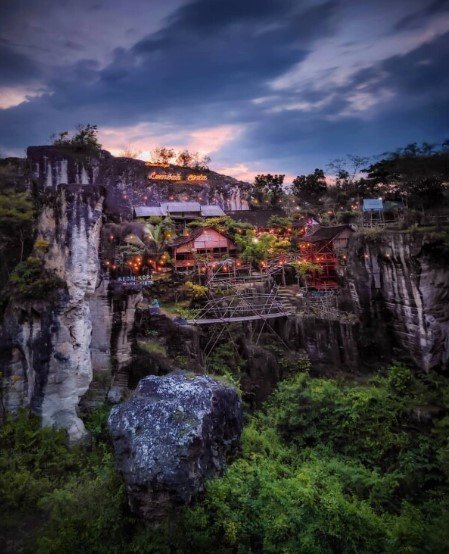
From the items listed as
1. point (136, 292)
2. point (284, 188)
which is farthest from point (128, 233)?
point (284, 188)

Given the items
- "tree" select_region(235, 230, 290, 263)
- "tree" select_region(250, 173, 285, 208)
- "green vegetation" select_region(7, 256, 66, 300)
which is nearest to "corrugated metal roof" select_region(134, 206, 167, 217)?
"tree" select_region(235, 230, 290, 263)

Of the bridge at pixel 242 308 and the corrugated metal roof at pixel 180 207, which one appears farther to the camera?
the corrugated metal roof at pixel 180 207

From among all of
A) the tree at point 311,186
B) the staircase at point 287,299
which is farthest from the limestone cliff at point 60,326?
the tree at point 311,186

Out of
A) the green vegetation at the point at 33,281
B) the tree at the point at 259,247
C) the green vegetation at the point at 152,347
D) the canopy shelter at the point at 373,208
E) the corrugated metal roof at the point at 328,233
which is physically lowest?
the green vegetation at the point at 152,347

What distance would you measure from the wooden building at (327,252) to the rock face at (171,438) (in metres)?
19.5

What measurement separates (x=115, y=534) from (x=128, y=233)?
22.9 m

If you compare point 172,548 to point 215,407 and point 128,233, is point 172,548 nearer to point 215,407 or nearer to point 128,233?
point 215,407

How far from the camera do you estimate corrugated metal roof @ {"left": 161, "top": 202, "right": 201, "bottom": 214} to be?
3834cm

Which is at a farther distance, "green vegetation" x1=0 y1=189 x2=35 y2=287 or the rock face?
"green vegetation" x1=0 y1=189 x2=35 y2=287

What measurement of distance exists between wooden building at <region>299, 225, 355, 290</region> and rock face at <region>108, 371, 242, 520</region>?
19.5 m

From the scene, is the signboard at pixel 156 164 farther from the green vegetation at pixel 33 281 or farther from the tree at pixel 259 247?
the green vegetation at pixel 33 281

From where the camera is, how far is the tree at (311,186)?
53.3m

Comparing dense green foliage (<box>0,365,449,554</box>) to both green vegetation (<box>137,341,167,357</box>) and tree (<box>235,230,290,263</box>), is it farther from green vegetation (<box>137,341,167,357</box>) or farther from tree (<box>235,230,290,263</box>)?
tree (<box>235,230,290,263</box>)

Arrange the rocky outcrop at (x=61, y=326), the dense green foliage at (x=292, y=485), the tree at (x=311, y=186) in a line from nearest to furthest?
the dense green foliage at (x=292, y=485) → the rocky outcrop at (x=61, y=326) → the tree at (x=311, y=186)
